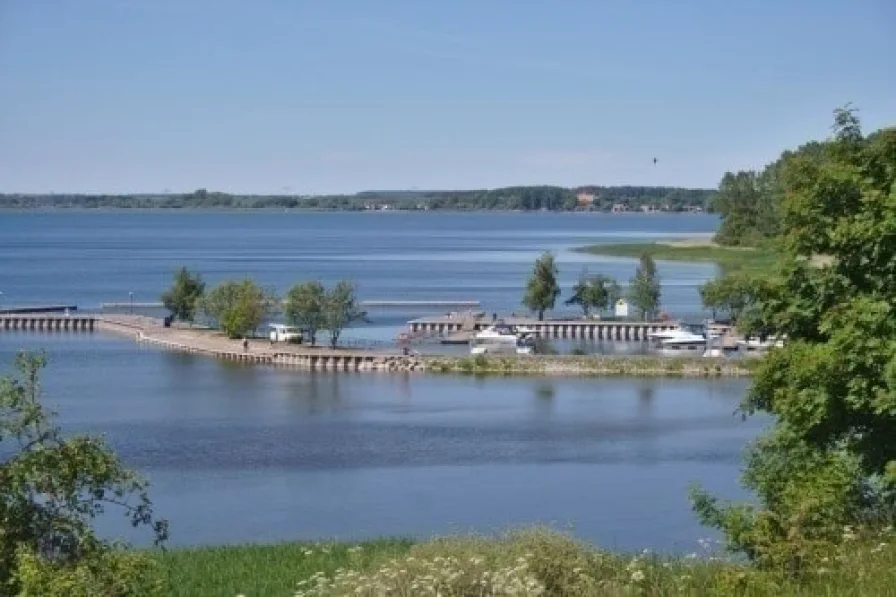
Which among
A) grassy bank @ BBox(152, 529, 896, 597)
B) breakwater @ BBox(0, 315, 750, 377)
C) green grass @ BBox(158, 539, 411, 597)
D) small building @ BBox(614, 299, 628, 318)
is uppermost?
grassy bank @ BBox(152, 529, 896, 597)

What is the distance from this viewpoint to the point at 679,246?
128 m

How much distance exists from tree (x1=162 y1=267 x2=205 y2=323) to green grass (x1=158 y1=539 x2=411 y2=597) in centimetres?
4660

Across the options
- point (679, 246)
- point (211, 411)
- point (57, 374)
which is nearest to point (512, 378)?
point (211, 411)

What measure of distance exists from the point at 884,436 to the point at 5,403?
8111 millimetres

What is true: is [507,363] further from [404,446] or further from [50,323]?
[50,323]

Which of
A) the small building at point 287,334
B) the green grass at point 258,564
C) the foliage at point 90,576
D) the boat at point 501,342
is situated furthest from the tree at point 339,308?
the foliage at point 90,576

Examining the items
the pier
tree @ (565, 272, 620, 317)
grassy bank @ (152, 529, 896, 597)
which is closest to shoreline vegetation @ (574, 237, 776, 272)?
the pier

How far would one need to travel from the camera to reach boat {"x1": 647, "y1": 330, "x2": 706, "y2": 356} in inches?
2158

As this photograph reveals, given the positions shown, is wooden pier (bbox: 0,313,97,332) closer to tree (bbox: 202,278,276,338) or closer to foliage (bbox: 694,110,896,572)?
tree (bbox: 202,278,276,338)

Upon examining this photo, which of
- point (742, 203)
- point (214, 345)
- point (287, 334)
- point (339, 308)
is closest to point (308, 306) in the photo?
point (339, 308)

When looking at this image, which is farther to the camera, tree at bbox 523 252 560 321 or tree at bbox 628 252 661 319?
tree at bbox 523 252 560 321

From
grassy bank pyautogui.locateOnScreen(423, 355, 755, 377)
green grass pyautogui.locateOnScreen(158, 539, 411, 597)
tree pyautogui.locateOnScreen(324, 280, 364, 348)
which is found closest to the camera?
green grass pyautogui.locateOnScreen(158, 539, 411, 597)

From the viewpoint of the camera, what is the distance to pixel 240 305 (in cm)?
5791

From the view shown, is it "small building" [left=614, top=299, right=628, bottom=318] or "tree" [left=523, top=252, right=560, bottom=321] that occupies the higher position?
"tree" [left=523, top=252, right=560, bottom=321]
